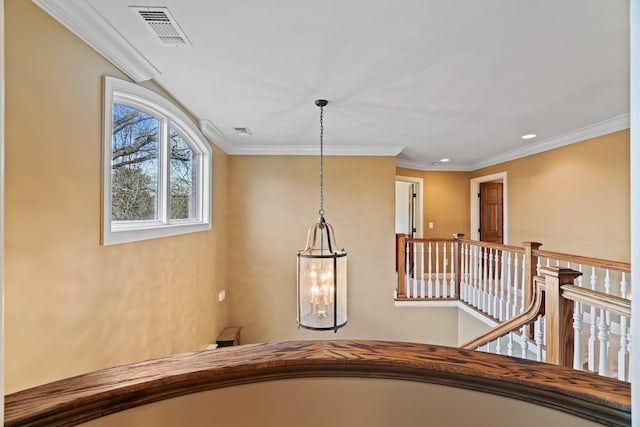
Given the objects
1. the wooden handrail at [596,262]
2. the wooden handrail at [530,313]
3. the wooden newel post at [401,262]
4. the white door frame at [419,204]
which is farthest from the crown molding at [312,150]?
the wooden handrail at [530,313]

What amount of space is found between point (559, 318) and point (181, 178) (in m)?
3.29

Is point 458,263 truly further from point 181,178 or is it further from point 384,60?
point 181,178

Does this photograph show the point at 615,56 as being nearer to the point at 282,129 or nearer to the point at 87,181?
the point at 282,129

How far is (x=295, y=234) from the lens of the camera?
14.5 ft

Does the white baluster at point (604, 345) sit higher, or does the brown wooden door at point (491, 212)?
the brown wooden door at point (491, 212)

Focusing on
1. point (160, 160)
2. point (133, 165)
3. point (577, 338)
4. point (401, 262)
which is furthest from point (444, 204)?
point (133, 165)

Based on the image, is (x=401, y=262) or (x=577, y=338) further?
(x=401, y=262)

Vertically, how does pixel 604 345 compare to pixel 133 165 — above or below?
below

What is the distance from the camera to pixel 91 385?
0.73 metres

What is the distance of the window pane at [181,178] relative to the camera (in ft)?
9.50

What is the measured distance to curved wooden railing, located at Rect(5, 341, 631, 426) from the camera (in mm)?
685

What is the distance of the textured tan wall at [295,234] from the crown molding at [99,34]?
2426 mm

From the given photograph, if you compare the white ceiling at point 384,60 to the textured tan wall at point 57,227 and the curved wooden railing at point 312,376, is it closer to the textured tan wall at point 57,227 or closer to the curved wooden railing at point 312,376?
the textured tan wall at point 57,227

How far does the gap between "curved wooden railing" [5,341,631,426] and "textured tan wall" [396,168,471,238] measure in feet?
17.2
